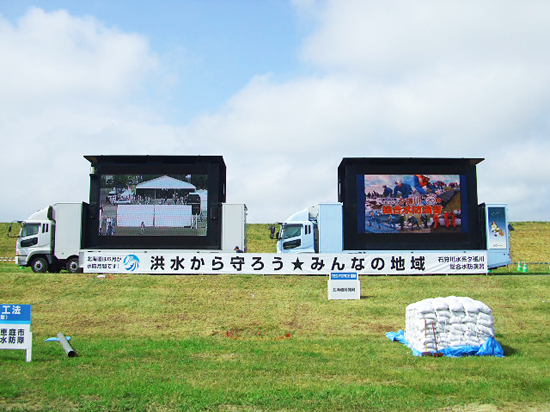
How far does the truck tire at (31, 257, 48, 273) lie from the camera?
30328 mm

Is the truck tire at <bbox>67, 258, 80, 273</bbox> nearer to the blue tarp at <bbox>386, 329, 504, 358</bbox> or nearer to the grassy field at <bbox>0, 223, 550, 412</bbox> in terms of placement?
the grassy field at <bbox>0, 223, 550, 412</bbox>

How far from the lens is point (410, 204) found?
97.5ft

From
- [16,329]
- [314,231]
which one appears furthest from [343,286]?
[16,329]

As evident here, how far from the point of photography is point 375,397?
941cm

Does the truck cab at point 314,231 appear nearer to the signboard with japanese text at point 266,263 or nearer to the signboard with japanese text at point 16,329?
the signboard with japanese text at point 266,263

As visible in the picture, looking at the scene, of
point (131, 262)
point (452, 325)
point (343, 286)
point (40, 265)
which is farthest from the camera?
point (40, 265)

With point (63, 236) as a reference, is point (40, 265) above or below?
below

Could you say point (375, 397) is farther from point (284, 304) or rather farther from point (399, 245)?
point (399, 245)

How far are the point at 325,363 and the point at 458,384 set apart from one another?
3375 mm

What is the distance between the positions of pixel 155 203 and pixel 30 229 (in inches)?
309

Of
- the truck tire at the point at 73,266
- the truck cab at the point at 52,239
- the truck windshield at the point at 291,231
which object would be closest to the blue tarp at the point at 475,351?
the truck windshield at the point at 291,231

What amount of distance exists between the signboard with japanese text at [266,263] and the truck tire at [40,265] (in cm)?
398

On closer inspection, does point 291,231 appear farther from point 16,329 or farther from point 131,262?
point 16,329

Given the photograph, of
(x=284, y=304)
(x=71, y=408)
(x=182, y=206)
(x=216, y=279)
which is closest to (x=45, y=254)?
(x=182, y=206)
